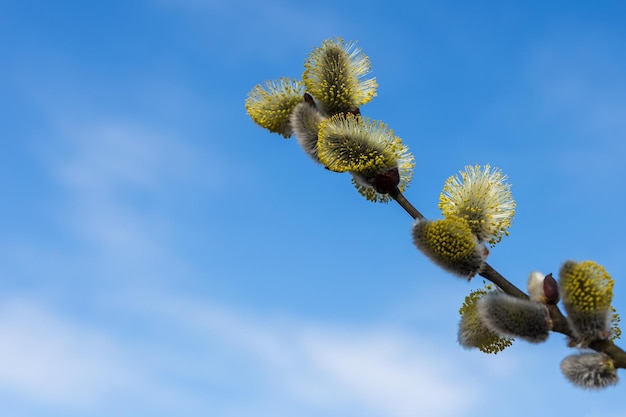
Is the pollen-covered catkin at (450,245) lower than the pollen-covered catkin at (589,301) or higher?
higher

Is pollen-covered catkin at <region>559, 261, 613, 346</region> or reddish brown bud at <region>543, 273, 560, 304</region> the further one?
reddish brown bud at <region>543, 273, 560, 304</region>

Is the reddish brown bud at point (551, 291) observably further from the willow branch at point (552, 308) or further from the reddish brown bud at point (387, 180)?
the reddish brown bud at point (387, 180)

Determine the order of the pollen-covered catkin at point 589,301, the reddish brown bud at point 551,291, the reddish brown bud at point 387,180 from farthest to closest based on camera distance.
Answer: the reddish brown bud at point 387,180
the reddish brown bud at point 551,291
the pollen-covered catkin at point 589,301

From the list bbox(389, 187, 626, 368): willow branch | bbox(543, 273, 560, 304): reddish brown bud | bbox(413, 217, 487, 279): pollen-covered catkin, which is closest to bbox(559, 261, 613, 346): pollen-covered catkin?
bbox(389, 187, 626, 368): willow branch

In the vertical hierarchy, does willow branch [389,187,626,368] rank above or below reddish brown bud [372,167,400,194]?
below

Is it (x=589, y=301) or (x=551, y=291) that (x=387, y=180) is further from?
(x=589, y=301)

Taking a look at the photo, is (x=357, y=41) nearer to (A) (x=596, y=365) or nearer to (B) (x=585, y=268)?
(B) (x=585, y=268)

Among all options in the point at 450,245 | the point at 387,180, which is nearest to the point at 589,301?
the point at 450,245

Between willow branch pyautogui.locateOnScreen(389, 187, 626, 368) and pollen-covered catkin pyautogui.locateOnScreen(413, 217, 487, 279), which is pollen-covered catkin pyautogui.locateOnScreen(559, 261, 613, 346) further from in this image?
pollen-covered catkin pyautogui.locateOnScreen(413, 217, 487, 279)

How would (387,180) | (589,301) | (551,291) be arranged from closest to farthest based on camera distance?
(589,301)
(551,291)
(387,180)

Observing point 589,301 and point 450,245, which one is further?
point 450,245

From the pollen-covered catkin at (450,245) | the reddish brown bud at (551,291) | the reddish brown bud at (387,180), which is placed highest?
the reddish brown bud at (387,180)

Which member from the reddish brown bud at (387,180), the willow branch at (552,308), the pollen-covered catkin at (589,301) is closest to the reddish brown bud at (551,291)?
the willow branch at (552,308)

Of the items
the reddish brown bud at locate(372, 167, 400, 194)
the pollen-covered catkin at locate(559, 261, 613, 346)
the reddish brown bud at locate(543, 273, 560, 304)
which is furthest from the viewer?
the reddish brown bud at locate(372, 167, 400, 194)
